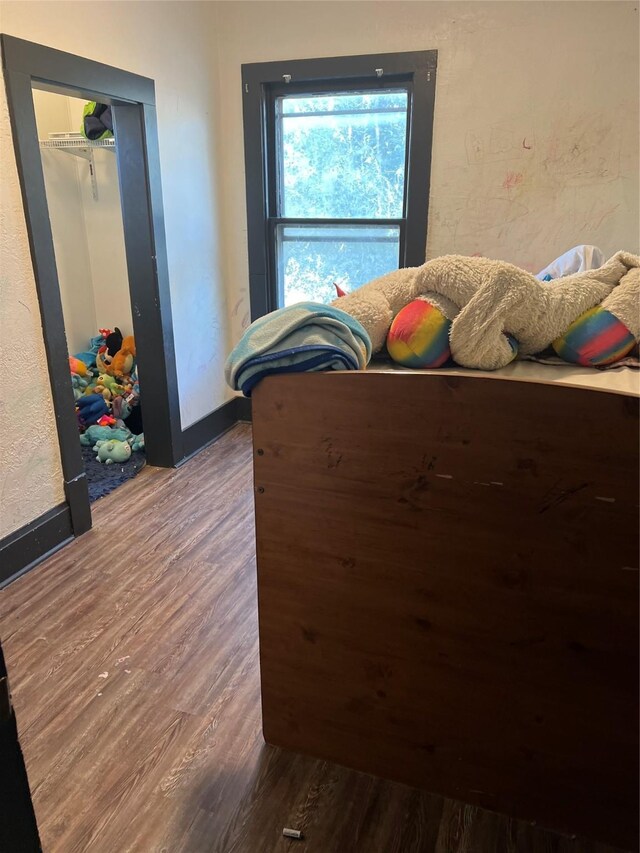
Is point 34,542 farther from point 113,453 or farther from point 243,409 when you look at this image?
point 243,409

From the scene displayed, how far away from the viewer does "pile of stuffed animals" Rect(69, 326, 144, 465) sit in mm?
3238

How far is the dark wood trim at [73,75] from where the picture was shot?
6.35 feet

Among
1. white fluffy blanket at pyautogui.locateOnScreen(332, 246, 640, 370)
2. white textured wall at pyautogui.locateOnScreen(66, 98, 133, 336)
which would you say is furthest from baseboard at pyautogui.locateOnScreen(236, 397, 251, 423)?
white fluffy blanket at pyautogui.locateOnScreen(332, 246, 640, 370)

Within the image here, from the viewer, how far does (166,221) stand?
2.85 meters

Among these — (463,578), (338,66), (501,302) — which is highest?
(338,66)

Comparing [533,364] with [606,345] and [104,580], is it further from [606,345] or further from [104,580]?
[104,580]

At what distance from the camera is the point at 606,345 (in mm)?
1125

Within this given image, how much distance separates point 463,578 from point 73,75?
7.22 ft

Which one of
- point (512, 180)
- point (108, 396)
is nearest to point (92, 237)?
point (108, 396)

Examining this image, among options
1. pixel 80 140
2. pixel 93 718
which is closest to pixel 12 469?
pixel 93 718

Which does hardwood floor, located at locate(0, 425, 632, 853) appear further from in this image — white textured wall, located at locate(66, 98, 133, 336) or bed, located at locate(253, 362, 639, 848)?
white textured wall, located at locate(66, 98, 133, 336)

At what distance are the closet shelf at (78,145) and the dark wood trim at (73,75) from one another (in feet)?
2.16

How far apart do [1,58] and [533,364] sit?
1899 mm

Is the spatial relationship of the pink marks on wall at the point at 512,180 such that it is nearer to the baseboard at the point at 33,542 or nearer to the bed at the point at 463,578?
the bed at the point at 463,578
